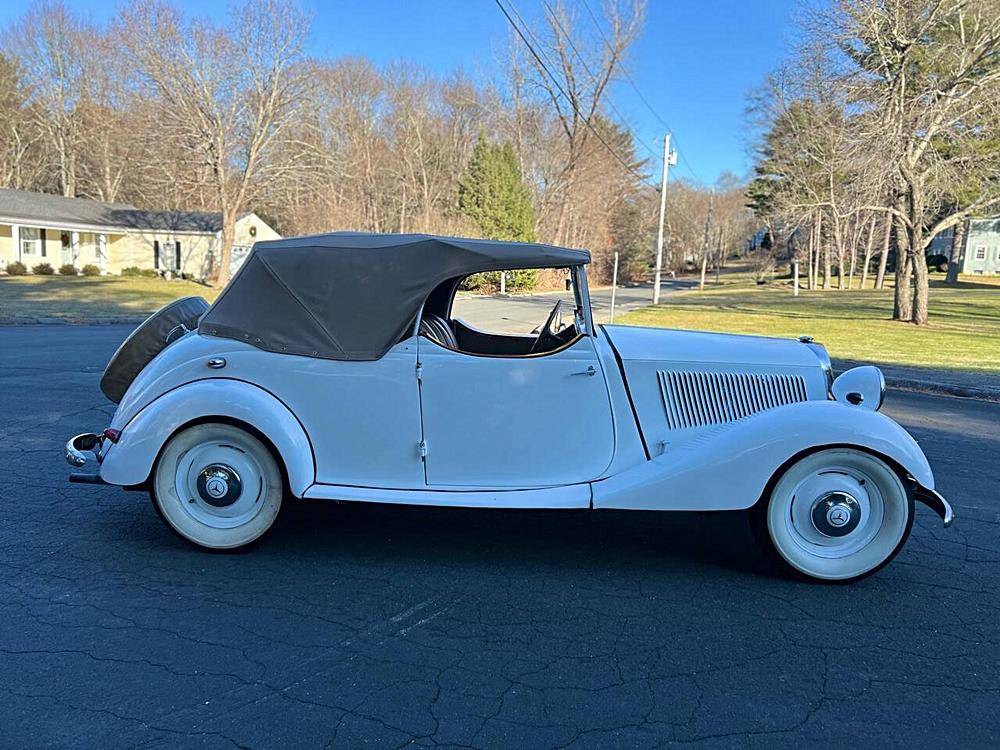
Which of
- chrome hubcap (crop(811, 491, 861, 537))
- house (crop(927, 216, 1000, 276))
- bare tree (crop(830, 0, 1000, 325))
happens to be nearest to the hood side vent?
chrome hubcap (crop(811, 491, 861, 537))

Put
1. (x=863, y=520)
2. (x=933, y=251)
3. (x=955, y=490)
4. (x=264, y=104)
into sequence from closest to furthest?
(x=863, y=520) < (x=955, y=490) < (x=264, y=104) < (x=933, y=251)

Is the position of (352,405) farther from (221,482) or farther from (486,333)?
(486,333)

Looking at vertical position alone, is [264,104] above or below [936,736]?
above

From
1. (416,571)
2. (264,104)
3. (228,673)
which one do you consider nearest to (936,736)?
(416,571)

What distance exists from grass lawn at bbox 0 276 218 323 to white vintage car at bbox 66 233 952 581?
678 inches

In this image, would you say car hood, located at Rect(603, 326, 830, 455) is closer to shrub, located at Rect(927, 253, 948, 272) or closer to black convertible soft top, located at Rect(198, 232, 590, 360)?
black convertible soft top, located at Rect(198, 232, 590, 360)

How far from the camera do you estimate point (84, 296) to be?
81.9 feet

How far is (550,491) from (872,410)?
188 centimetres

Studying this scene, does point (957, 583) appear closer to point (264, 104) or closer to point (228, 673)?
point (228, 673)

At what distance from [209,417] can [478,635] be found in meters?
1.92

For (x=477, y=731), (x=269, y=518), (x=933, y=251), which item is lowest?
(x=477, y=731)

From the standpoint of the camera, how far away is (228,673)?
2.76m

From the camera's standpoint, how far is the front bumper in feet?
13.3

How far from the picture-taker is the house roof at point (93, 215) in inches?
1352
